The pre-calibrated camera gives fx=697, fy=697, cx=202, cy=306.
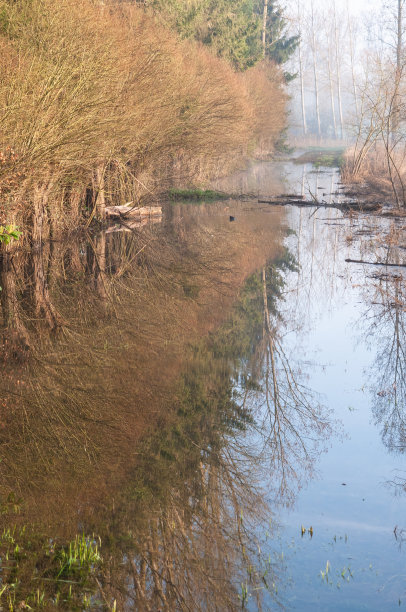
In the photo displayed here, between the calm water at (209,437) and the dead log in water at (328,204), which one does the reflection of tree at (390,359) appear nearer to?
the calm water at (209,437)

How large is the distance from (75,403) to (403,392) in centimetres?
368

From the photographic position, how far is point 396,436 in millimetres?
6773

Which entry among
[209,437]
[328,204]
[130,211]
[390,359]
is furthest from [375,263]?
[328,204]

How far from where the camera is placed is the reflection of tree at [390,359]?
701cm

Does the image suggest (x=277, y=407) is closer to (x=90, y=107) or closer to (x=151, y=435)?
(x=151, y=435)

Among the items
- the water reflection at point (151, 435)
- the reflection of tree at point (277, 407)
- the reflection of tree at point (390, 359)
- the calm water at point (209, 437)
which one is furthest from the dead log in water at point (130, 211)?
the reflection of tree at point (277, 407)

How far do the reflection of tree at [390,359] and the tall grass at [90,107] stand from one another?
249 inches

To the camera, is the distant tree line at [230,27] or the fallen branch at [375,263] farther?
the distant tree line at [230,27]

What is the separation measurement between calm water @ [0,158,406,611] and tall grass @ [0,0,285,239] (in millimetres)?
2712

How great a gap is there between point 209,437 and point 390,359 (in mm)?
3389

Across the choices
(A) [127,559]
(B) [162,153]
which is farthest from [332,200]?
(A) [127,559]

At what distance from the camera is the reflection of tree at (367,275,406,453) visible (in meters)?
7.01

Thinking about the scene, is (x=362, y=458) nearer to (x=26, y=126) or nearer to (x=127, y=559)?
(x=127, y=559)

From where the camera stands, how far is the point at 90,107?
13.9 meters
